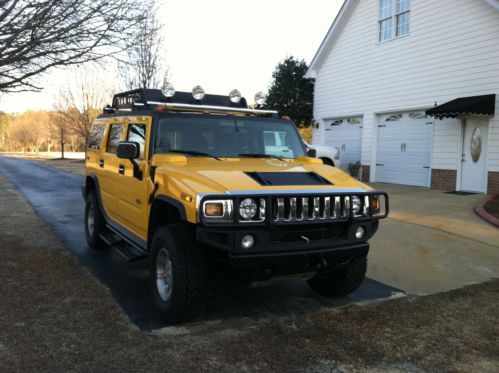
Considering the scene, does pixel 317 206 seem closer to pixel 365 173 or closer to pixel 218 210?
pixel 218 210

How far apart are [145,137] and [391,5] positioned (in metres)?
13.8

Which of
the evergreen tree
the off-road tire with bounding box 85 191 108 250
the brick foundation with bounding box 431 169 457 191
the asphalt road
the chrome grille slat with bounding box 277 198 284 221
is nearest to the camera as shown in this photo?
the chrome grille slat with bounding box 277 198 284 221

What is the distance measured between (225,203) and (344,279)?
1.77 m

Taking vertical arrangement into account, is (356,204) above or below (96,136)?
below

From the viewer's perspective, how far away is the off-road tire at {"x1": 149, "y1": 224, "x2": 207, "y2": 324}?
3840mm

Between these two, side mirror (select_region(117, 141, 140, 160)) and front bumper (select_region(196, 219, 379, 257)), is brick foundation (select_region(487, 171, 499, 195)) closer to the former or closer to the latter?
front bumper (select_region(196, 219, 379, 257))

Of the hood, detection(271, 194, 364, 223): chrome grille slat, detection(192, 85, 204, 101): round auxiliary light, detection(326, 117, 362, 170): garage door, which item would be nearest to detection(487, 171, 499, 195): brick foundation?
detection(326, 117, 362, 170): garage door

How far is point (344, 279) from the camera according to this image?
4.73 m

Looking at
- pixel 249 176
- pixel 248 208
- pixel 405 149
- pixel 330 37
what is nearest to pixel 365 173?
pixel 405 149

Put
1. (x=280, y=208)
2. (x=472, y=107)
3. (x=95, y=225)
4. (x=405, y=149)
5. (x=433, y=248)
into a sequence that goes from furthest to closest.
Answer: (x=405, y=149)
(x=472, y=107)
(x=433, y=248)
(x=95, y=225)
(x=280, y=208)

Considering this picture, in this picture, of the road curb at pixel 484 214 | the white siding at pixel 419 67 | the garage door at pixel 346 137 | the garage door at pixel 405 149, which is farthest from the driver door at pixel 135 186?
the garage door at pixel 346 137

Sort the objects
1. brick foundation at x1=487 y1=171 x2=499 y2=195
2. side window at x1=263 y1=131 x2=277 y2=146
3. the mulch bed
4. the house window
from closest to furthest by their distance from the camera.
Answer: side window at x1=263 y1=131 x2=277 y2=146 → the mulch bed → brick foundation at x1=487 y1=171 x2=499 y2=195 → the house window

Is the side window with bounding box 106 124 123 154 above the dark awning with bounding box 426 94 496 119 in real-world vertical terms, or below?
below

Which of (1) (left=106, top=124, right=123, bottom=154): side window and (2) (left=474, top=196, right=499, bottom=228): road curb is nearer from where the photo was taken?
(1) (left=106, top=124, right=123, bottom=154): side window
